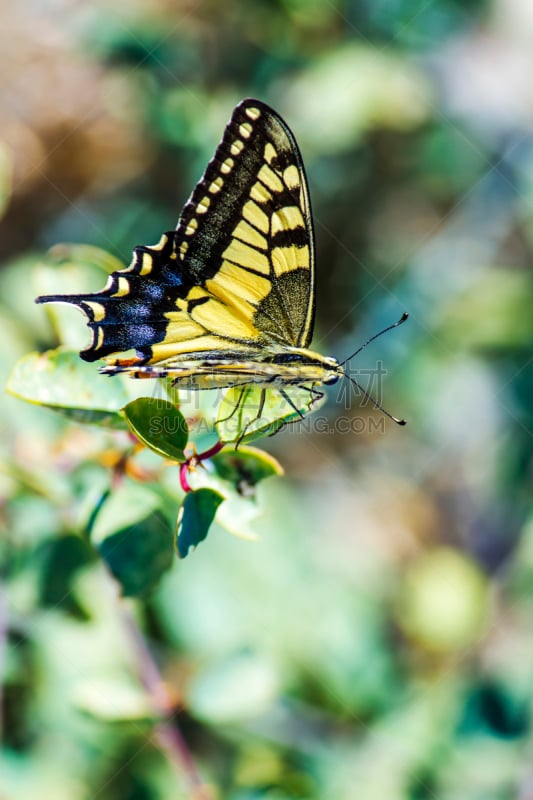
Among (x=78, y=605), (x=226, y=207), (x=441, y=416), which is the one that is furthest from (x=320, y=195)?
(x=78, y=605)

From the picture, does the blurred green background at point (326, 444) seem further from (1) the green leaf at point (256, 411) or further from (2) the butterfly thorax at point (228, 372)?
(1) the green leaf at point (256, 411)

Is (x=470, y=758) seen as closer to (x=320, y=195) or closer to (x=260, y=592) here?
(x=260, y=592)

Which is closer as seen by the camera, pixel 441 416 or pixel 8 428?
pixel 8 428

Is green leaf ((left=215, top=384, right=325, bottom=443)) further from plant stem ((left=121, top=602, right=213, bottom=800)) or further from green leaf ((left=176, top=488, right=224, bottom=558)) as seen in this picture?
plant stem ((left=121, top=602, right=213, bottom=800))

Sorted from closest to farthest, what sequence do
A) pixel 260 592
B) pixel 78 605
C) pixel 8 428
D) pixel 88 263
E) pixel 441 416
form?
pixel 88 263 < pixel 78 605 < pixel 8 428 < pixel 260 592 < pixel 441 416

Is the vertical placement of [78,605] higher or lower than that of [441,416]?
lower

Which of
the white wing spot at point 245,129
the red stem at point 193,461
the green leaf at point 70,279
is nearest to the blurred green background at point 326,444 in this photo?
the green leaf at point 70,279

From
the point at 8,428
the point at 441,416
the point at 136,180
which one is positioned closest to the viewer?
the point at 8,428
